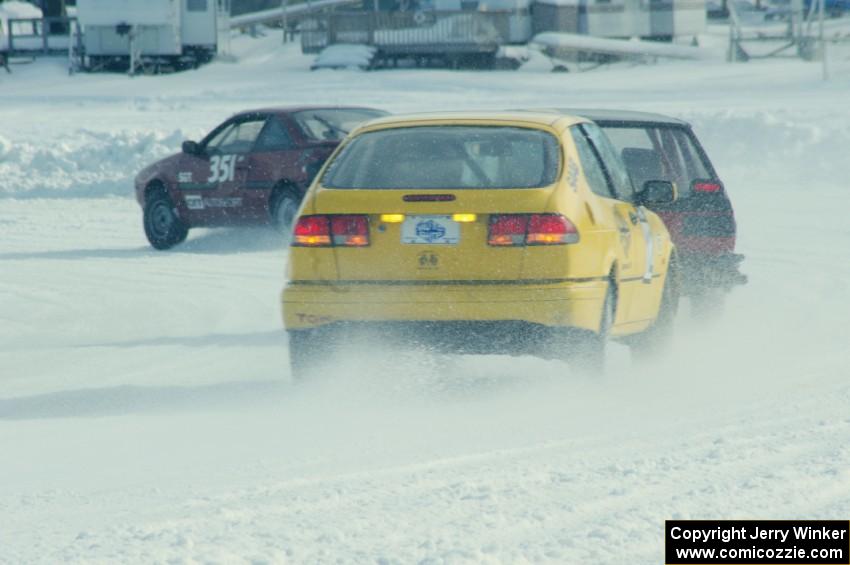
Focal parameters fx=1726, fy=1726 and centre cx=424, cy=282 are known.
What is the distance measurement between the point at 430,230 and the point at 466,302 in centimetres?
40

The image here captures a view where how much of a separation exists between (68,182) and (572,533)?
71.7 feet

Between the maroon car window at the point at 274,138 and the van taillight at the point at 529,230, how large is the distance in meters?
10.1

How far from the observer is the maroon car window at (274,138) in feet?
60.7

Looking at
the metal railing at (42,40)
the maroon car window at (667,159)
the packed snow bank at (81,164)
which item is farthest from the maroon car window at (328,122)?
the metal railing at (42,40)

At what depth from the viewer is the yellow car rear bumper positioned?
8477 millimetres

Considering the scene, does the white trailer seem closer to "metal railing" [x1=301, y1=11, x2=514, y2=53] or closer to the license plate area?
"metal railing" [x1=301, y1=11, x2=514, y2=53]

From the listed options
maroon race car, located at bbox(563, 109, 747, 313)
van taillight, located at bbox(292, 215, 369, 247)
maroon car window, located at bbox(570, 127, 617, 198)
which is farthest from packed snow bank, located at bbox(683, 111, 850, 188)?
Answer: van taillight, located at bbox(292, 215, 369, 247)

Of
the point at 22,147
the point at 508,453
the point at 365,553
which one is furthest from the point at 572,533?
the point at 22,147

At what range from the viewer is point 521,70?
52375mm

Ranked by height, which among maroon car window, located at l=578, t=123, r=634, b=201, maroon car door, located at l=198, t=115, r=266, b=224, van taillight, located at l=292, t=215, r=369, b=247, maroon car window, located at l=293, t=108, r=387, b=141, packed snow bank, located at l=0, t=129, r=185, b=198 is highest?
maroon car window, located at l=578, t=123, r=634, b=201

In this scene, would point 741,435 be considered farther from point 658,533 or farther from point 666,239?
point 666,239

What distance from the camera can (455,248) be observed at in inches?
336

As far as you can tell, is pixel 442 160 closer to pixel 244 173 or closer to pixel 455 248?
pixel 455 248

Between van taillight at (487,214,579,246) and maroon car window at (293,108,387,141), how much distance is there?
9868mm
